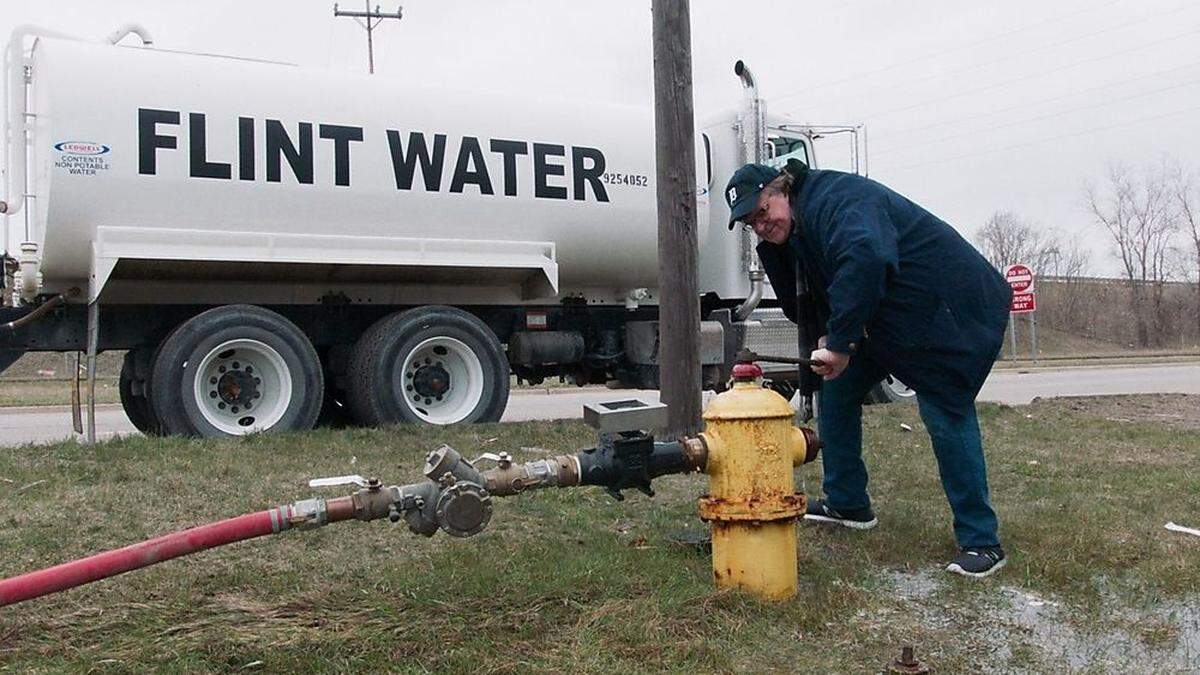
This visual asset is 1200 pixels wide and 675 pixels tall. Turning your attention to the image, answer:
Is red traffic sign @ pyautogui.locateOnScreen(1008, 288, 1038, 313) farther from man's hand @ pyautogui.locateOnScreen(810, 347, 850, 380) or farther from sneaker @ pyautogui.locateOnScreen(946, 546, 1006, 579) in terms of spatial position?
→ man's hand @ pyautogui.locateOnScreen(810, 347, 850, 380)

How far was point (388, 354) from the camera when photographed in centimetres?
755

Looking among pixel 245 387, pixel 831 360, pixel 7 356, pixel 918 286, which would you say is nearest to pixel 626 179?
pixel 245 387

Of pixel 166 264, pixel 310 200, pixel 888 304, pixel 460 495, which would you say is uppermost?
pixel 310 200

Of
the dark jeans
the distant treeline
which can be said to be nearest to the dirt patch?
the dark jeans

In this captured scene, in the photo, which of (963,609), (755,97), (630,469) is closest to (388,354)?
(755,97)

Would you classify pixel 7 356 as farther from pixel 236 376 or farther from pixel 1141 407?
pixel 1141 407

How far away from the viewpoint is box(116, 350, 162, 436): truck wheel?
7348mm

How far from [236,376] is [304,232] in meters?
1.09

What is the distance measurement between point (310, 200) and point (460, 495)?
4.85m

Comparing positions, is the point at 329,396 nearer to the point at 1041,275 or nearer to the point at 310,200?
the point at 310,200

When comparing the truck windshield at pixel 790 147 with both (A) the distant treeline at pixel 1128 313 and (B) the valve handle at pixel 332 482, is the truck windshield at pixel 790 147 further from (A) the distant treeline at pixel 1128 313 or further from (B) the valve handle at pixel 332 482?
(A) the distant treeline at pixel 1128 313

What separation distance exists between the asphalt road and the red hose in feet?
14.8

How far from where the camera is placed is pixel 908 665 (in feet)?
8.68

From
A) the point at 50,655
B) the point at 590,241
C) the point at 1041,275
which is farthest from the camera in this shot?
the point at 1041,275
